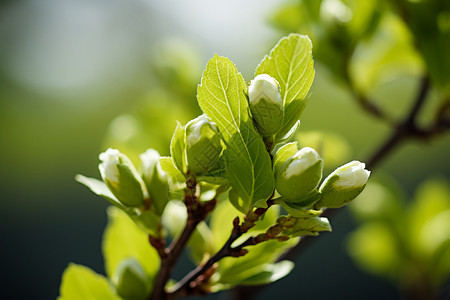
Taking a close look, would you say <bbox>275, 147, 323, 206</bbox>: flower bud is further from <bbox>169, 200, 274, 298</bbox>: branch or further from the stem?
the stem

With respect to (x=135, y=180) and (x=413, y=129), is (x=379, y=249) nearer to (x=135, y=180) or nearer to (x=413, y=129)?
(x=413, y=129)

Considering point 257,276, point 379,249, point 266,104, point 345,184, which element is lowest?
point 379,249

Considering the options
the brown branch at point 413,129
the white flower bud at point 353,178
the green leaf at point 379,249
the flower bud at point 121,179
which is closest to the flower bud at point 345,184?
the white flower bud at point 353,178

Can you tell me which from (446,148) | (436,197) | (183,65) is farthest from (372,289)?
(183,65)

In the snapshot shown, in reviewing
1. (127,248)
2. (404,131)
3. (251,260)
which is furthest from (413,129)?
(127,248)

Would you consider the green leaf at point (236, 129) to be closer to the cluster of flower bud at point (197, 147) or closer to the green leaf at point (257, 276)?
the cluster of flower bud at point (197, 147)

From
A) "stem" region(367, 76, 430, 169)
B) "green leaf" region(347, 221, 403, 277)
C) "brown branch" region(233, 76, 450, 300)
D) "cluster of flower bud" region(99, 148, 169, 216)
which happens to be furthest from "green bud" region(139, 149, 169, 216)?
"green leaf" region(347, 221, 403, 277)
